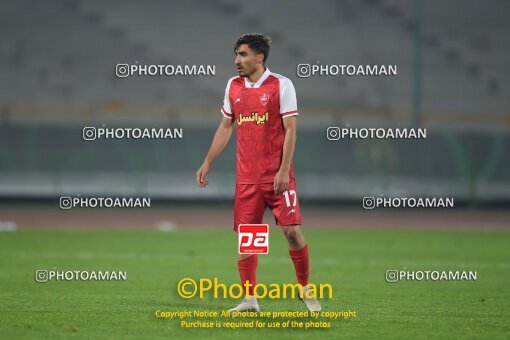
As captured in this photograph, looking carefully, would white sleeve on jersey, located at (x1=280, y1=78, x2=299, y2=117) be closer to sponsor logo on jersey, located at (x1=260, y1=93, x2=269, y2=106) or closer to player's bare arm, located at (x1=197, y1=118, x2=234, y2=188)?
sponsor logo on jersey, located at (x1=260, y1=93, x2=269, y2=106)

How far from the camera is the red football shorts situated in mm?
7598

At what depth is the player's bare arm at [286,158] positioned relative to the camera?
24.4ft

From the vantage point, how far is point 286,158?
7.45 metres

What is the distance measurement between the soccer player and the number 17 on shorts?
0.06m

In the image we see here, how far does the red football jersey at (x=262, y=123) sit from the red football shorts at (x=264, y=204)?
6 centimetres

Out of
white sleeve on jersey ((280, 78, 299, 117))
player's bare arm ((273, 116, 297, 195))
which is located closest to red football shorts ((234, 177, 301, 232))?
player's bare arm ((273, 116, 297, 195))

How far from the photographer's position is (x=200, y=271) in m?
11.6

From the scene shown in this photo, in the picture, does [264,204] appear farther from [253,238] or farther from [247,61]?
[247,61]

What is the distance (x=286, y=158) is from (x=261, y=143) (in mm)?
296

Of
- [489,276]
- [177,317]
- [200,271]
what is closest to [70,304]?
[177,317]

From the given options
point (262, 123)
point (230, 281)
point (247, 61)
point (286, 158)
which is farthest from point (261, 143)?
point (230, 281)

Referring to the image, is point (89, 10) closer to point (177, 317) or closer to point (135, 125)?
point (135, 125)

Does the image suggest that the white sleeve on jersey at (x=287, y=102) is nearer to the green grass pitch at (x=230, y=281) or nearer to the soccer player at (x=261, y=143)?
the soccer player at (x=261, y=143)

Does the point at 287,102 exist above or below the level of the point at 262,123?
above
